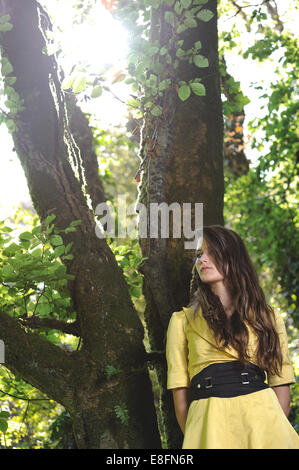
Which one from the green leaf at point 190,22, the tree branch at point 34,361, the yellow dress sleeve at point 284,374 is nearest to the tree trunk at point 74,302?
the tree branch at point 34,361

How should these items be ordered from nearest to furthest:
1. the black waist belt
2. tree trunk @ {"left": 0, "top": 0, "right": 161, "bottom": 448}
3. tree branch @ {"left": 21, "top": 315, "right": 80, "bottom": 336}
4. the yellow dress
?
the yellow dress → the black waist belt → tree trunk @ {"left": 0, "top": 0, "right": 161, "bottom": 448} → tree branch @ {"left": 21, "top": 315, "right": 80, "bottom": 336}

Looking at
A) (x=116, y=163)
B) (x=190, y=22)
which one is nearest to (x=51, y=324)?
(x=190, y=22)

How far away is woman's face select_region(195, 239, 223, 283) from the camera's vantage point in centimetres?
247

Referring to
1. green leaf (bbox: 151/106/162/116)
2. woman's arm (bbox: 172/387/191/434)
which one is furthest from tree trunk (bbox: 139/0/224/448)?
woman's arm (bbox: 172/387/191/434)

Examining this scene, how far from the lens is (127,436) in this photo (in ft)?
8.07

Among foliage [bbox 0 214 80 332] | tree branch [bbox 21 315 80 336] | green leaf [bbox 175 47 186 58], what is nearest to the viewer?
foliage [bbox 0 214 80 332]

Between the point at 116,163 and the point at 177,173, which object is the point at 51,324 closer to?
the point at 177,173

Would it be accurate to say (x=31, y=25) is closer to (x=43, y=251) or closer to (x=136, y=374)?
(x=43, y=251)

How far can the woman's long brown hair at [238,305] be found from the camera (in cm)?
235

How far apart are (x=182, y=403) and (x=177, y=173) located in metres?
1.37

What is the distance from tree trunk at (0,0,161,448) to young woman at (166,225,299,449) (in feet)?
0.97

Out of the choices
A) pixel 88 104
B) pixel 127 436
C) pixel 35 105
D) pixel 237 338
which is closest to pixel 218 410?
pixel 237 338

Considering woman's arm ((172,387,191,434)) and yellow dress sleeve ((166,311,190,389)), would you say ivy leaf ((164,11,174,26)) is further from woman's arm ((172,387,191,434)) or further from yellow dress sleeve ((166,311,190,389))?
A: woman's arm ((172,387,191,434))

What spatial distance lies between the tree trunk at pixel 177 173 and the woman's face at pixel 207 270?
0.38 metres
